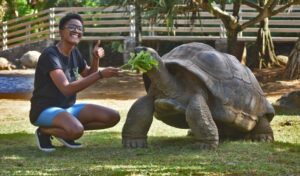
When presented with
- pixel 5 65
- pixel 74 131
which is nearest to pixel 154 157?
pixel 74 131

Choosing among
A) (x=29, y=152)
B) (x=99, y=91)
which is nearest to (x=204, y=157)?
(x=29, y=152)

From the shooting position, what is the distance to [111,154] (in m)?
5.83

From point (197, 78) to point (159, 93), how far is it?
0.39m

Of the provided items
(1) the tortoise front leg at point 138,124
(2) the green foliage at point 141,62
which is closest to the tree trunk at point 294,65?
(1) the tortoise front leg at point 138,124

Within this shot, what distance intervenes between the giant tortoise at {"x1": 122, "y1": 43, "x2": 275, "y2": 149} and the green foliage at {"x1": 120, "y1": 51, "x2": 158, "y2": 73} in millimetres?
98

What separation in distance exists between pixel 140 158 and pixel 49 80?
3.73 feet

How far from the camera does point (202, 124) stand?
6.08m

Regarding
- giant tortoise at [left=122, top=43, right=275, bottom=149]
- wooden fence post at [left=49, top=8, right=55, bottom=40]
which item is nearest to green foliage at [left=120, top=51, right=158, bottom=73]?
giant tortoise at [left=122, top=43, right=275, bottom=149]

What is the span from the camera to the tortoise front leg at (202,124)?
6070 mm

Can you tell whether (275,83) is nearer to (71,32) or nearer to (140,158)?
(71,32)

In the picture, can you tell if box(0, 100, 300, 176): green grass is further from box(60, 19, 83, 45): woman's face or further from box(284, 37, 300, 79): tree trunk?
box(284, 37, 300, 79): tree trunk

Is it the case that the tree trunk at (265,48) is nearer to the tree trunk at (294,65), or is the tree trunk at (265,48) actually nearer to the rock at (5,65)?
the tree trunk at (294,65)

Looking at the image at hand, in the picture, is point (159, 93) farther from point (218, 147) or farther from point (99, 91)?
point (99, 91)

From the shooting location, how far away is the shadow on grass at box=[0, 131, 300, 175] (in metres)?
4.91
